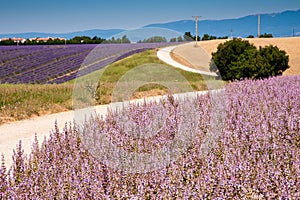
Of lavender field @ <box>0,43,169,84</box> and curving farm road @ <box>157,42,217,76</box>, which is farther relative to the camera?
lavender field @ <box>0,43,169,84</box>

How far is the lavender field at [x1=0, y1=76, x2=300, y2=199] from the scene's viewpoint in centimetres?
294

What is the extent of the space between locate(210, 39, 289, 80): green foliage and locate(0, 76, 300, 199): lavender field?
1585 centimetres

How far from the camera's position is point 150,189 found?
2998mm

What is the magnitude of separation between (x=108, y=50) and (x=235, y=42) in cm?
1775

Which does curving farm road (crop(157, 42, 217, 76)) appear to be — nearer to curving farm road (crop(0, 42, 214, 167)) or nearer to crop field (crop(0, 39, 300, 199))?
curving farm road (crop(0, 42, 214, 167))

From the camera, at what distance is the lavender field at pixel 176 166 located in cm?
294

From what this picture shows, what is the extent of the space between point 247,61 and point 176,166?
62.0 feet

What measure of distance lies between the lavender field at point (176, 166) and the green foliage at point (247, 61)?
15846 millimetres

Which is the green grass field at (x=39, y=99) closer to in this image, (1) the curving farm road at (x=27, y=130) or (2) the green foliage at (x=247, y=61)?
(1) the curving farm road at (x=27, y=130)

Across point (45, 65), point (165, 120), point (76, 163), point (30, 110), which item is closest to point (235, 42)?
point (45, 65)

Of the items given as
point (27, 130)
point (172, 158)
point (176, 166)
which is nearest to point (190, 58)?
point (27, 130)

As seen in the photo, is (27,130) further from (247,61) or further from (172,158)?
(247,61)

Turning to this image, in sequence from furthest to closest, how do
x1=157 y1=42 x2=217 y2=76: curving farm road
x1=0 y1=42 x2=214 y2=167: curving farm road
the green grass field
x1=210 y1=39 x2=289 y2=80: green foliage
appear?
1. x1=157 y1=42 x2=217 y2=76: curving farm road
2. x1=210 y1=39 x2=289 y2=80: green foliage
3. the green grass field
4. x1=0 y1=42 x2=214 y2=167: curving farm road

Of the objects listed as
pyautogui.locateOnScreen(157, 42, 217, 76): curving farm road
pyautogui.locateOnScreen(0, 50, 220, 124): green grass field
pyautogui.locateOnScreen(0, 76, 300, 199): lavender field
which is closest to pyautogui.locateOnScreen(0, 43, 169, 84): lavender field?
pyautogui.locateOnScreen(157, 42, 217, 76): curving farm road
